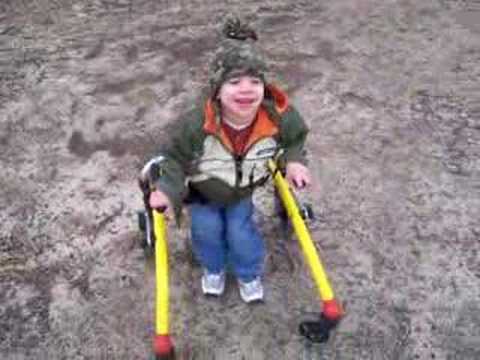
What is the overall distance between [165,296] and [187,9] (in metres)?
3.41

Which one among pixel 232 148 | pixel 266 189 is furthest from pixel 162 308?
pixel 266 189

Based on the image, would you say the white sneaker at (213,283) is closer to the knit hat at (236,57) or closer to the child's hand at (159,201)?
the child's hand at (159,201)

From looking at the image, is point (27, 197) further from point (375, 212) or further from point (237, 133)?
point (375, 212)

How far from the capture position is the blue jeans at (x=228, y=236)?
317 centimetres

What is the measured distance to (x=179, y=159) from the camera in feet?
9.73

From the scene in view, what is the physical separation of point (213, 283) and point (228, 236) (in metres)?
0.33

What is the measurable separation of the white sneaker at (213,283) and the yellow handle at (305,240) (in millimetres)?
532

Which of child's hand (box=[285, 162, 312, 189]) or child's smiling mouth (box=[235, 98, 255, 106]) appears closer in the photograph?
child's smiling mouth (box=[235, 98, 255, 106])

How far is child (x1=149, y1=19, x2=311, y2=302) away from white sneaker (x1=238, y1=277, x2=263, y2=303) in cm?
18

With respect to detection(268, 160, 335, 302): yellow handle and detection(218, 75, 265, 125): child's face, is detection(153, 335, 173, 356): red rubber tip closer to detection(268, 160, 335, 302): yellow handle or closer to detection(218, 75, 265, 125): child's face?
detection(268, 160, 335, 302): yellow handle

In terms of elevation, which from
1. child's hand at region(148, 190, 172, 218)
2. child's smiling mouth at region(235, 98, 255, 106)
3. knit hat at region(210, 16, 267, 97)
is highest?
knit hat at region(210, 16, 267, 97)

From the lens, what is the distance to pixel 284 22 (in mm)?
5504

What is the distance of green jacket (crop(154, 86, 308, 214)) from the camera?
114 inches

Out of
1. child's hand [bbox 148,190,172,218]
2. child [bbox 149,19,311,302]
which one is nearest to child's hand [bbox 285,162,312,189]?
child [bbox 149,19,311,302]
